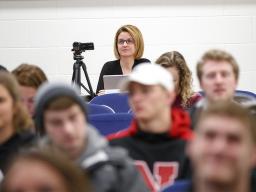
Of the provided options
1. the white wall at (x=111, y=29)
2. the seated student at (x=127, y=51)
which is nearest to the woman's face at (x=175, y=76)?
the seated student at (x=127, y=51)

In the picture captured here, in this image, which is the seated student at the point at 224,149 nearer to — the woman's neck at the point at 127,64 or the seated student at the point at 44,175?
the seated student at the point at 44,175

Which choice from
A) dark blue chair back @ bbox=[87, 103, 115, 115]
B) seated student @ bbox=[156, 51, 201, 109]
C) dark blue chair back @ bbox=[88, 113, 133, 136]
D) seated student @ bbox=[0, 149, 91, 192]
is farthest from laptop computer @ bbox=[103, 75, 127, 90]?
seated student @ bbox=[0, 149, 91, 192]

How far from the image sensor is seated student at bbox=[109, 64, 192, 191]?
7.54ft

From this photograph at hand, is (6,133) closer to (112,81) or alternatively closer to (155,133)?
(155,133)

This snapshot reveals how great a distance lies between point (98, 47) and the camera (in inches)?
224

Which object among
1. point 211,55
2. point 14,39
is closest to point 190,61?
point 14,39

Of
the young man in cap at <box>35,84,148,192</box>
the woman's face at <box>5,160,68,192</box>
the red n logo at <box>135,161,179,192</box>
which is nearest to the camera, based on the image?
the woman's face at <box>5,160,68,192</box>

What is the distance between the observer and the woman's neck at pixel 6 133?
2.42 meters

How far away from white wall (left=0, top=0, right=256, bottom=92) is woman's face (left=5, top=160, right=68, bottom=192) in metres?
4.43

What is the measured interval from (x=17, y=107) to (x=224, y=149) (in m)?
1.36

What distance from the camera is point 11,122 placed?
2455mm

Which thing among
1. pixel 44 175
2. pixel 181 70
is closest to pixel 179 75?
pixel 181 70

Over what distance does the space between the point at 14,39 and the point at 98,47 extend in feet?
2.69

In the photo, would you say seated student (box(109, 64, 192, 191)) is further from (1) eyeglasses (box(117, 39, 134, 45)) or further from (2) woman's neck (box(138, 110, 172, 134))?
(1) eyeglasses (box(117, 39, 134, 45))
